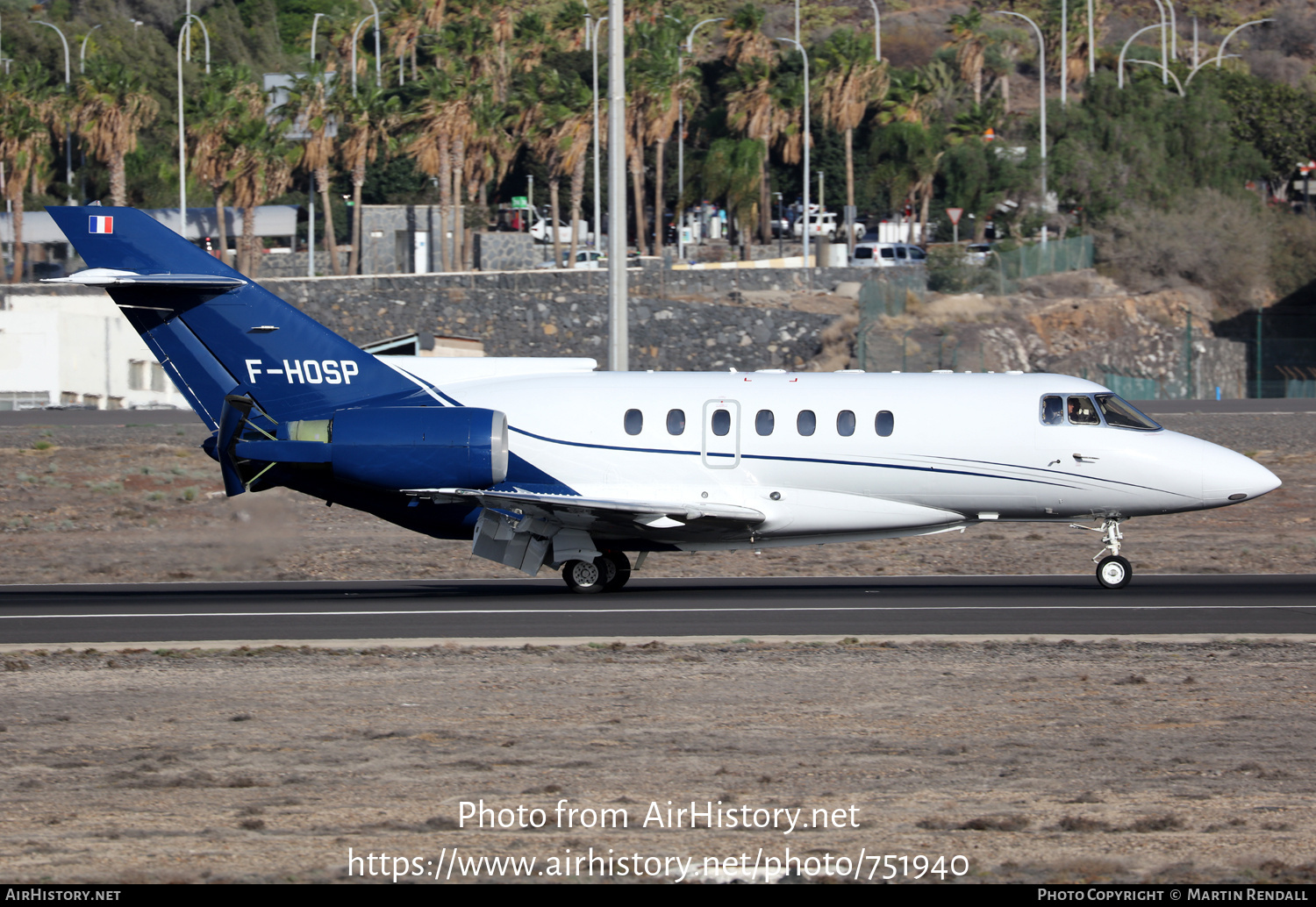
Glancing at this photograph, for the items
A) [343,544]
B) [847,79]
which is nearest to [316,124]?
[847,79]

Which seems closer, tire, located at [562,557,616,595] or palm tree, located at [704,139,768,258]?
tire, located at [562,557,616,595]

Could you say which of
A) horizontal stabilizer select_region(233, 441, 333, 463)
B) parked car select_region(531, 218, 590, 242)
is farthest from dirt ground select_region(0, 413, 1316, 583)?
parked car select_region(531, 218, 590, 242)

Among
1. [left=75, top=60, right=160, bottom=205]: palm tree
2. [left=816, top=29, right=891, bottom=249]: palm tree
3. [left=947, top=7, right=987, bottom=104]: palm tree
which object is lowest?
[left=75, top=60, right=160, bottom=205]: palm tree

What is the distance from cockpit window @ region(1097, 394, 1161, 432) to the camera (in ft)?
68.5

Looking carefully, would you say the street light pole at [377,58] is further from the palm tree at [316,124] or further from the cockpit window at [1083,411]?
the cockpit window at [1083,411]

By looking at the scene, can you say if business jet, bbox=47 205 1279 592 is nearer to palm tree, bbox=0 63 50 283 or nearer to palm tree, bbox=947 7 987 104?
palm tree, bbox=0 63 50 283

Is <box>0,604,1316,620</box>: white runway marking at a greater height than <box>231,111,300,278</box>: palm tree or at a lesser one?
lesser

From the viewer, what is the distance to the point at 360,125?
80062mm

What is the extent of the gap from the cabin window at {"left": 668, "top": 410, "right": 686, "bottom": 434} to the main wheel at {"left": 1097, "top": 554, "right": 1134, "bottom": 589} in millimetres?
5800

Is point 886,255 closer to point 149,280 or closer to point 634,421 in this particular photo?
point 634,421

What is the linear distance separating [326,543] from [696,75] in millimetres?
67749

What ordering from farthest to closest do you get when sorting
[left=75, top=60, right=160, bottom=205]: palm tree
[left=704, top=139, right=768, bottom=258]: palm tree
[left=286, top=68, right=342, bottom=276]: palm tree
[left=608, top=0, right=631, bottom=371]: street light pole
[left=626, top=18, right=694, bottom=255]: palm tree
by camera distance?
[left=704, top=139, right=768, bottom=258]: palm tree, [left=626, top=18, right=694, bottom=255]: palm tree, [left=75, top=60, right=160, bottom=205]: palm tree, [left=286, top=68, right=342, bottom=276]: palm tree, [left=608, top=0, right=631, bottom=371]: street light pole

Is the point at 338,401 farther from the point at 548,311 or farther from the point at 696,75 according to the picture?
the point at 696,75

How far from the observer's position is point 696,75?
8950 cm
